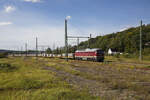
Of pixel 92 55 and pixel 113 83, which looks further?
pixel 92 55

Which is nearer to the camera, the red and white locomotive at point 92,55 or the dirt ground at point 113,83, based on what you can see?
the dirt ground at point 113,83

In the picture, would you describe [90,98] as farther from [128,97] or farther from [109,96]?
[128,97]

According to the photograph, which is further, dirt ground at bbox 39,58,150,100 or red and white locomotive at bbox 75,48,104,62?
red and white locomotive at bbox 75,48,104,62

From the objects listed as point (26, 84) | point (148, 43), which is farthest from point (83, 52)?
point (148, 43)

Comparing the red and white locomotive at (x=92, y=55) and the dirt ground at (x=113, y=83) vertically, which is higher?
the red and white locomotive at (x=92, y=55)

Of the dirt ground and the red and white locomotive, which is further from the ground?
the red and white locomotive

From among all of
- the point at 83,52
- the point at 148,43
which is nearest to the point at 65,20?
the point at 83,52

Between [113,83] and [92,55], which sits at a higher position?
[92,55]

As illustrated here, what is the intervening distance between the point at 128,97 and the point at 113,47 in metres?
76.9

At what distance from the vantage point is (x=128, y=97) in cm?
682

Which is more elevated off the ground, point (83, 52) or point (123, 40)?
point (123, 40)

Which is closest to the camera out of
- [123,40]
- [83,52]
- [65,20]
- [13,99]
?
[13,99]

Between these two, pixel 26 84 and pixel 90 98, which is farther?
pixel 26 84

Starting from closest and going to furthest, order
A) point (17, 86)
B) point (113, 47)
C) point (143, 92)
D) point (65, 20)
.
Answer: point (143, 92), point (17, 86), point (65, 20), point (113, 47)
